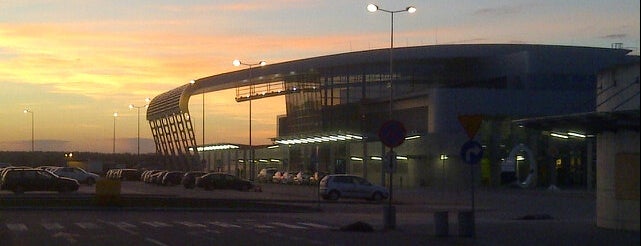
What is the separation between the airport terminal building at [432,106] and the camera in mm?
83688

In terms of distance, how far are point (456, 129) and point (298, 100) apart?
32.3m

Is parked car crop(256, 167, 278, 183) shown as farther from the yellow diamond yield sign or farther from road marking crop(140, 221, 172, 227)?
the yellow diamond yield sign

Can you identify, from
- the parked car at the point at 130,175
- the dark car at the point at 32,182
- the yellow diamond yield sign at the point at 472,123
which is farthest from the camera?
the parked car at the point at 130,175

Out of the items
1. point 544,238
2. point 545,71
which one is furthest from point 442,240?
point 545,71

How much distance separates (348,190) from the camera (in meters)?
57.9

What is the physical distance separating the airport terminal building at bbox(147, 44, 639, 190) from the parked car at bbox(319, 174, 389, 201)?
2062 centimetres

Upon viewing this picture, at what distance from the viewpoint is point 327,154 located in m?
104

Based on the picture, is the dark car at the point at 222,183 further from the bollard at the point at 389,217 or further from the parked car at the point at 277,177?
the bollard at the point at 389,217

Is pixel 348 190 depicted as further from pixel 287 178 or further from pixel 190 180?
pixel 287 178

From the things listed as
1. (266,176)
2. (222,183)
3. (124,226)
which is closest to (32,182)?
(222,183)

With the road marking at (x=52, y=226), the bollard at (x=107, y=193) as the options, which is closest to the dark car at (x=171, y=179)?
the bollard at (x=107, y=193)

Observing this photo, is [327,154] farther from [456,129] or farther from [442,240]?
[442,240]

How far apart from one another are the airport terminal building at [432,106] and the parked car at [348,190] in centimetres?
2062

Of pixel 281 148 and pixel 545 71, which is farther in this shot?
pixel 281 148
